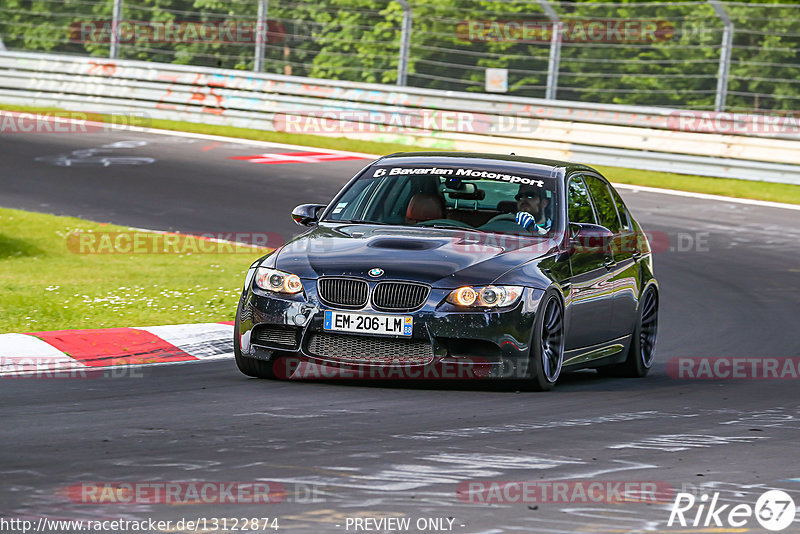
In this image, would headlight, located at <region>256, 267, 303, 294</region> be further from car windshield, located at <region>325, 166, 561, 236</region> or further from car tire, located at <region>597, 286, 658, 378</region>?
car tire, located at <region>597, 286, 658, 378</region>

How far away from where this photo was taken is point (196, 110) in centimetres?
2658

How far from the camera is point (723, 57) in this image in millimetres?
22734

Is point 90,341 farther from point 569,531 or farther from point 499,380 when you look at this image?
point 569,531

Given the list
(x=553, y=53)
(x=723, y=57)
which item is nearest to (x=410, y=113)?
(x=553, y=53)

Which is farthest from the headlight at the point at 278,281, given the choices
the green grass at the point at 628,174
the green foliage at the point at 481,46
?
the green foliage at the point at 481,46

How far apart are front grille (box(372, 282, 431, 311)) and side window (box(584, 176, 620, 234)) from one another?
240 cm

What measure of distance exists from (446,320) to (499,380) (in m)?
0.56

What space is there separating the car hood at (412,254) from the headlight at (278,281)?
4 cm

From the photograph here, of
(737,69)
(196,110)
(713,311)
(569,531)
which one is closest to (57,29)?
(196,110)

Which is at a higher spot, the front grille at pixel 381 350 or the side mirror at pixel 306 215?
the side mirror at pixel 306 215

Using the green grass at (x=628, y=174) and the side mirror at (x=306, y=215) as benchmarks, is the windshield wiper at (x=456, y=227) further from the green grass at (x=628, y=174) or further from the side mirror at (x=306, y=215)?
the green grass at (x=628, y=174)

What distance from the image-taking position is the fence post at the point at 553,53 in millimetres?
23688

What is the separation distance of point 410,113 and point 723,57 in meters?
5.11

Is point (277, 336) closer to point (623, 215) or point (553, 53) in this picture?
point (623, 215)
